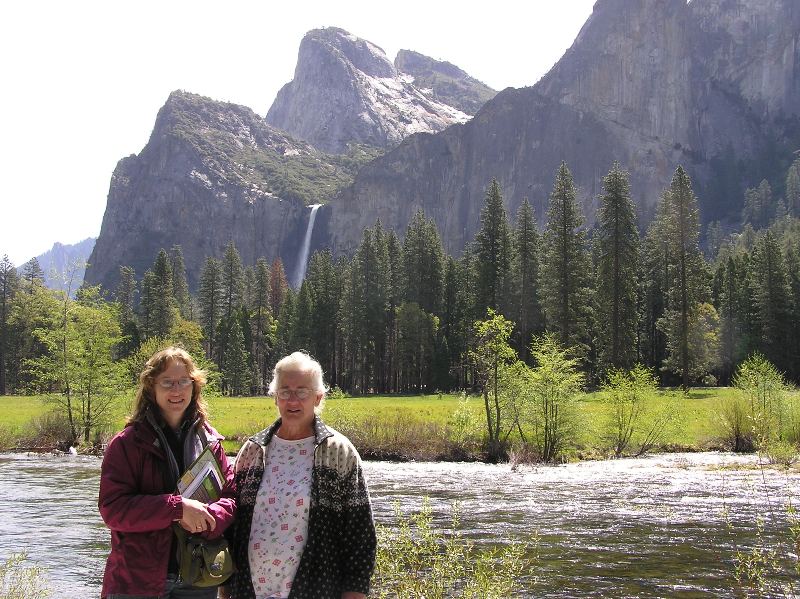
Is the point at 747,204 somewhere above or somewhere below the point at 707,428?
above

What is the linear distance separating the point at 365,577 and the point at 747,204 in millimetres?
180344

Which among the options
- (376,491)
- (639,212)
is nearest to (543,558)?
(376,491)

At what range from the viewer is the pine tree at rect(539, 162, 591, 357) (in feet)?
173

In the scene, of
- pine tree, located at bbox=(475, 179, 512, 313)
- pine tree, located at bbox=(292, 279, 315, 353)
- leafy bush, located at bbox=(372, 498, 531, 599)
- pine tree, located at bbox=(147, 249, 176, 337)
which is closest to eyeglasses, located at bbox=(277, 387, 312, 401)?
leafy bush, located at bbox=(372, 498, 531, 599)

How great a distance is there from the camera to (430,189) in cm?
18400

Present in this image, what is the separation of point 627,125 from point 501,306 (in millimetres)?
122299

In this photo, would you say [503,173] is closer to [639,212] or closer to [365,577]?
[639,212]

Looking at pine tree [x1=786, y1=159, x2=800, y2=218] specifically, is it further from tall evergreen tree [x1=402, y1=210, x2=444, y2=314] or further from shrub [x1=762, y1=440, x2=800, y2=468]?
shrub [x1=762, y1=440, x2=800, y2=468]

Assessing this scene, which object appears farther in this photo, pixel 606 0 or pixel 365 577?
pixel 606 0

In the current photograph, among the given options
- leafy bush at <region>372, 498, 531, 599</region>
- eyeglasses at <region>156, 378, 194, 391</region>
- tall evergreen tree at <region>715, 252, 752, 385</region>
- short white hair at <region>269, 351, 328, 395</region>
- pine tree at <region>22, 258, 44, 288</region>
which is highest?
pine tree at <region>22, 258, 44, 288</region>

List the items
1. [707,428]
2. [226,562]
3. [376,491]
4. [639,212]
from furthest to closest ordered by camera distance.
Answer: [639,212] → [707,428] → [376,491] → [226,562]

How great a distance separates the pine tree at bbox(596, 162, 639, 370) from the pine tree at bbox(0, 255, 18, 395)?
52849 mm

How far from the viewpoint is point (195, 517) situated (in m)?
4.14

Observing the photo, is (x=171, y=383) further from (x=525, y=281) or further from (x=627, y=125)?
(x=627, y=125)
